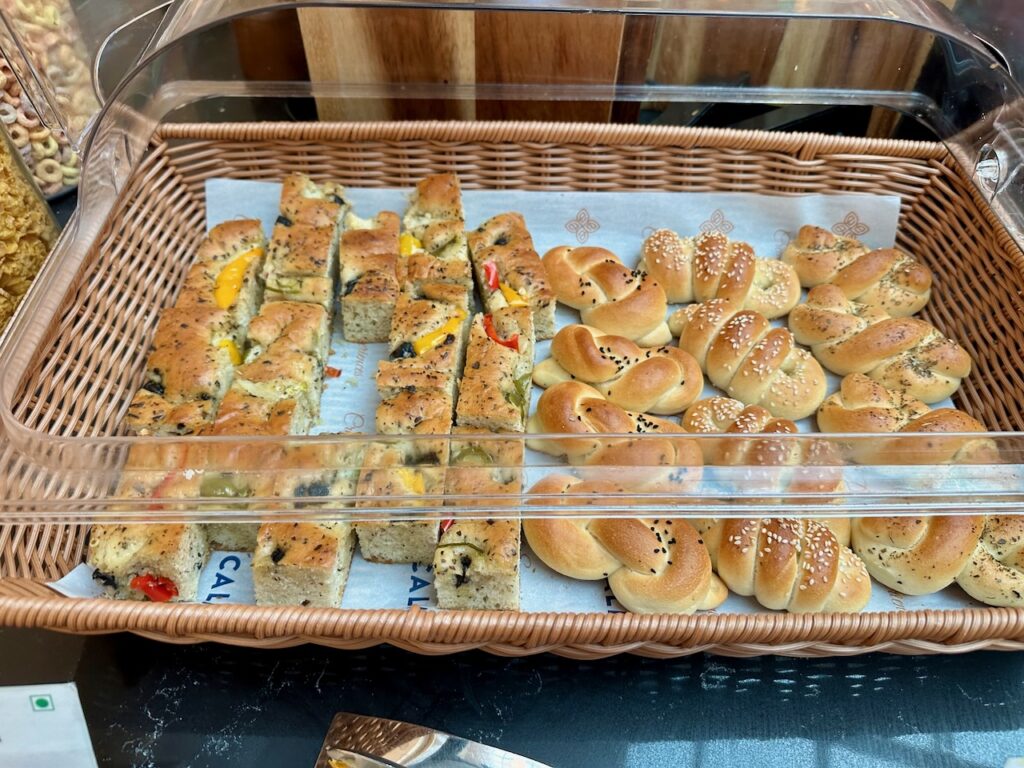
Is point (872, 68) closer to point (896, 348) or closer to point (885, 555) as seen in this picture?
point (896, 348)

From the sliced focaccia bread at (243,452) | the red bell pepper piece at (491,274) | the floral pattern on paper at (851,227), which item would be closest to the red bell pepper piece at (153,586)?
the sliced focaccia bread at (243,452)

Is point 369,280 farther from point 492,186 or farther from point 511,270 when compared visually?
point 492,186

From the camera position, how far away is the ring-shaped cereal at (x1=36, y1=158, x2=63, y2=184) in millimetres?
2066

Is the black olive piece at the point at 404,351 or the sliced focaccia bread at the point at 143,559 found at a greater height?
the black olive piece at the point at 404,351

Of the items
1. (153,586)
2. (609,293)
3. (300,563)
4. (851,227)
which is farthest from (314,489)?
(851,227)

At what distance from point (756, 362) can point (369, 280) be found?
1008mm

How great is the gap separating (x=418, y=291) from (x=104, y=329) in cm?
76

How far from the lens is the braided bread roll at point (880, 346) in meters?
1.93

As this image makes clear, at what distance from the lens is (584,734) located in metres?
1.40

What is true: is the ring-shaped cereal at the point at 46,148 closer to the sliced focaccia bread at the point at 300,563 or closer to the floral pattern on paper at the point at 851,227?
the sliced focaccia bread at the point at 300,563

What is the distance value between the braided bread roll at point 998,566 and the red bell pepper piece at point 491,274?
49.4 inches

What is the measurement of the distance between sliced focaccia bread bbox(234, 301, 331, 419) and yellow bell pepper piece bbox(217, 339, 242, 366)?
3 centimetres

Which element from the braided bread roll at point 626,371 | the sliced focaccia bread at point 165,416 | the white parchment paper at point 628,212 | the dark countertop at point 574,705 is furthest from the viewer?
the white parchment paper at point 628,212

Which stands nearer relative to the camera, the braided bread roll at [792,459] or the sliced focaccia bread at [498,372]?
the braided bread roll at [792,459]
